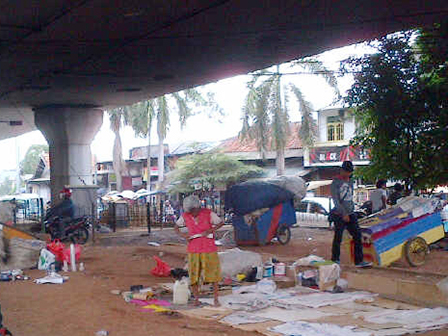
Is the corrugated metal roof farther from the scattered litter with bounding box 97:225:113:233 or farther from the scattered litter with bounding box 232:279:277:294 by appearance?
the scattered litter with bounding box 232:279:277:294

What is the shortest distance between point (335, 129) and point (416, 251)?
26.5 meters

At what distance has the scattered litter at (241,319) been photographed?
7.28 m

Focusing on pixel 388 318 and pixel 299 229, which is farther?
pixel 299 229

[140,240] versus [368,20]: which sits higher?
[368,20]

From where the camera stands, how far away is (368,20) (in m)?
13.2

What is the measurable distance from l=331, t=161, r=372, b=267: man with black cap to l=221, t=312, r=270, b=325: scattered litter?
3.33m

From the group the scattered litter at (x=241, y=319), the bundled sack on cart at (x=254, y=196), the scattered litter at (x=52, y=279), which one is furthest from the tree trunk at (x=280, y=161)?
the scattered litter at (x=241, y=319)

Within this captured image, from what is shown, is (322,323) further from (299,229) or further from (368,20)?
(299,229)

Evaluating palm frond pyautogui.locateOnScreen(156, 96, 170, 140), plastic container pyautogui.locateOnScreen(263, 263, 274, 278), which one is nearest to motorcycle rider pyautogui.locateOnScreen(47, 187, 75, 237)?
plastic container pyautogui.locateOnScreen(263, 263, 274, 278)

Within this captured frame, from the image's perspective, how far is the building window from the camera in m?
36.5

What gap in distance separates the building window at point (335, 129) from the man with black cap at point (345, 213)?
2636 centimetres

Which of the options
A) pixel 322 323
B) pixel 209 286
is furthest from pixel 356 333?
pixel 209 286

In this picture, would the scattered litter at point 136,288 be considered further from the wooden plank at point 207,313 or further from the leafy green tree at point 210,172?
the leafy green tree at point 210,172

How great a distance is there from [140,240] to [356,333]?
12811 millimetres
